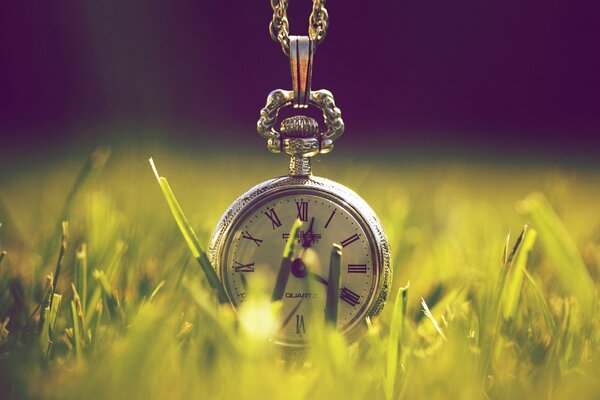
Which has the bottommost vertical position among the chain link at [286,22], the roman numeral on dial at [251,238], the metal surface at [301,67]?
the roman numeral on dial at [251,238]

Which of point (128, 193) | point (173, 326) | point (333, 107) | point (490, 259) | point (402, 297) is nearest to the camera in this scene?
point (402, 297)

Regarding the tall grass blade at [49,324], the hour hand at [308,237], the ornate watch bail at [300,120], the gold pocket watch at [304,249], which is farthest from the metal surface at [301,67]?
the tall grass blade at [49,324]

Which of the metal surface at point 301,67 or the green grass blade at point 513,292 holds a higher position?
the metal surface at point 301,67

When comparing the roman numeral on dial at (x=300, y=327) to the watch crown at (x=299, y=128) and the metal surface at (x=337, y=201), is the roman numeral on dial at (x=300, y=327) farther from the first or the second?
the watch crown at (x=299, y=128)

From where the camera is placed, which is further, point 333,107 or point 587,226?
point 587,226

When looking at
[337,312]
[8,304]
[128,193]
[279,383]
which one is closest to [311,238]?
[337,312]

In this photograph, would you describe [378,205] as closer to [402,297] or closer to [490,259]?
[490,259]

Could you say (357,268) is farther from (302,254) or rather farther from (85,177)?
(85,177)

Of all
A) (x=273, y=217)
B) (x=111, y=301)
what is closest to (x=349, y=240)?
(x=273, y=217)
